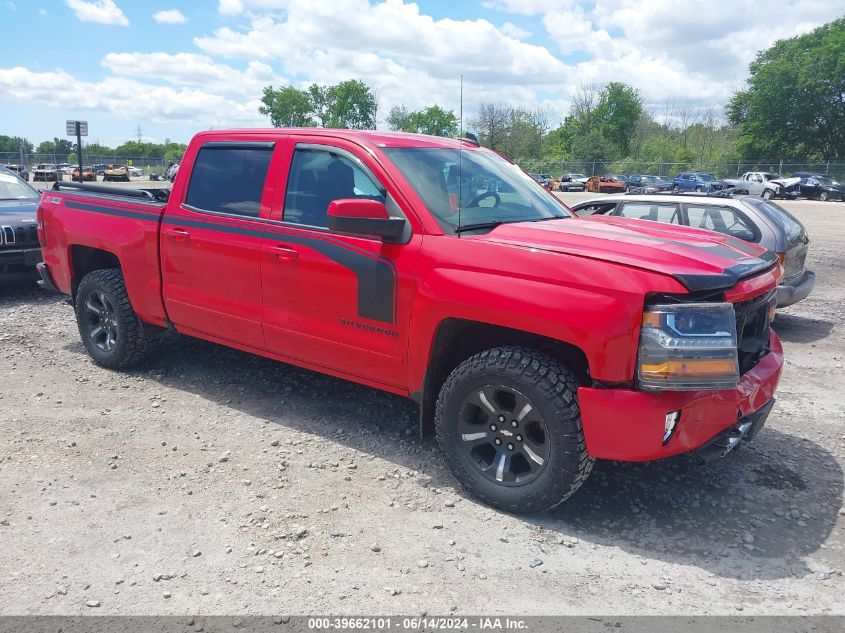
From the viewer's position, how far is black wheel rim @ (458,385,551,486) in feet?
11.5

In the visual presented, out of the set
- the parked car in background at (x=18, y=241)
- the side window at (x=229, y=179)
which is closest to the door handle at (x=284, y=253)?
the side window at (x=229, y=179)

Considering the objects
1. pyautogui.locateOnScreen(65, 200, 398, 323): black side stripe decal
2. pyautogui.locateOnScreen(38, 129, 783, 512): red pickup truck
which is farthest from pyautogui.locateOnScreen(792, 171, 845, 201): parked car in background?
pyautogui.locateOnScreen(65, 200, 398, 323): black side stripe decal

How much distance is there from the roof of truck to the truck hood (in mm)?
921

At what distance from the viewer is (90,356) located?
239 inches

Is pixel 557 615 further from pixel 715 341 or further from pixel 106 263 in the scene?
pixel 106 263

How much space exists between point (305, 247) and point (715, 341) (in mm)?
2349

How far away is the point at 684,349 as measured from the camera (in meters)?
3.08

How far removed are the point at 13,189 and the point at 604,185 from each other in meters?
44.4

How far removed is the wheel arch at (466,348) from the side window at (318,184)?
3.18 ft

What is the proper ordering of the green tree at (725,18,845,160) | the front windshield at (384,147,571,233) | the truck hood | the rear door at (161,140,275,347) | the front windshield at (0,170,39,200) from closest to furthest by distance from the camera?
the truck hood < the front windshield at (384,147,571,233) < the rear door at (161,140,275,347) < the front windshield at (0,170,39,200) < the green tree at (725,18,845,160)

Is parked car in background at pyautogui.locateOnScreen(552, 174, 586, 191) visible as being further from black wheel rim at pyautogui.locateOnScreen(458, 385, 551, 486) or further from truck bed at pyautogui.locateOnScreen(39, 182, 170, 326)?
black wheel rim at pyautogui.locateOnScreen(458, 385, 551, 486)

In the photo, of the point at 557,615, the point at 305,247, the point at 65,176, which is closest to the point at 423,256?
the point at 305,247

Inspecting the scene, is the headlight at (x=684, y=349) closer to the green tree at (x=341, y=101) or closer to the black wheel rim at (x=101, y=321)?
the black wheel rim at (x=101, y=321)

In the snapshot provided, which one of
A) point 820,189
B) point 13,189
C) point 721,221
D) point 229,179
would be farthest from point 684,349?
point 820,189
